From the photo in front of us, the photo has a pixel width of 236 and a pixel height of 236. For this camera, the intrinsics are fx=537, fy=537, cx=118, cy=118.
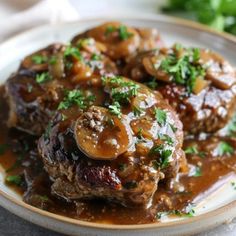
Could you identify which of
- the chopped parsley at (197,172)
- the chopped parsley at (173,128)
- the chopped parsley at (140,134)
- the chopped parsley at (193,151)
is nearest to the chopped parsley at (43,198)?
Answer: the chopped parsley at (140,134)

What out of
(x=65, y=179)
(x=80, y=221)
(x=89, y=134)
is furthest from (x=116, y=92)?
(x=80, y=221)

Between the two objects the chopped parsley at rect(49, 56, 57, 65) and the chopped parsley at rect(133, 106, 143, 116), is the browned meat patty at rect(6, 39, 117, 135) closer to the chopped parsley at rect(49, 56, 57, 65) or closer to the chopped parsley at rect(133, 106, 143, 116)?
the chopped parsley at rect(49, 56, 57, 65)

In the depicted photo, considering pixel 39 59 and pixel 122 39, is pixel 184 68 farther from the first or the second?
pixel 39 59

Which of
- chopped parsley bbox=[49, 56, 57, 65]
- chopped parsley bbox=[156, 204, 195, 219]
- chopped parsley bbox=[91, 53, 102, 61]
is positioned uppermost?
chopped parsley bbox=[49, 56, 57, 65]

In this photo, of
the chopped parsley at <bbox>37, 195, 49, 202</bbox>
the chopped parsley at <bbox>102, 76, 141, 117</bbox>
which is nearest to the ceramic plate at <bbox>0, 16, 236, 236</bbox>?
the chopped parsley at <bbox>37, 195, 49, 202</bbox>

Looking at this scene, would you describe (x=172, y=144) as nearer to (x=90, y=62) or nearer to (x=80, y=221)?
(x=80, y=221)
